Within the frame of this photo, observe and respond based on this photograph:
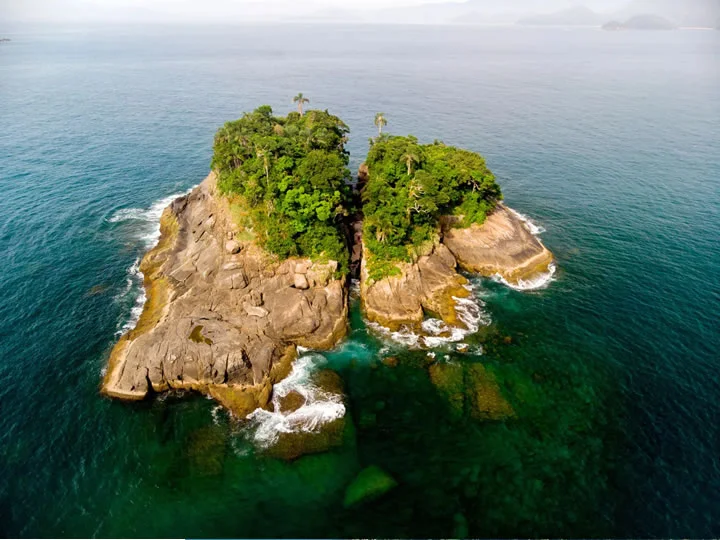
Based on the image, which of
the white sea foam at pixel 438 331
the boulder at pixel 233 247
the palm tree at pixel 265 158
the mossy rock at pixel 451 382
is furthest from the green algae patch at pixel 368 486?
the palm tree at pixel 265 158

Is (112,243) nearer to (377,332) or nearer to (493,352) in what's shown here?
(377,332)

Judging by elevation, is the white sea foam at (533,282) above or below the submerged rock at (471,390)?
above

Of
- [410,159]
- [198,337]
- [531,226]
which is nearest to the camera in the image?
[198,337]

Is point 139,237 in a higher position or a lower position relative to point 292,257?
lower

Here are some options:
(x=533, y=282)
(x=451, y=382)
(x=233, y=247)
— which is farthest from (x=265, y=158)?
(x=533, y=282)

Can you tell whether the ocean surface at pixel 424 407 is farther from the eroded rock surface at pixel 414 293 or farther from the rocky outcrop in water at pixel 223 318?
the eroded rock surface at pixel 414 293

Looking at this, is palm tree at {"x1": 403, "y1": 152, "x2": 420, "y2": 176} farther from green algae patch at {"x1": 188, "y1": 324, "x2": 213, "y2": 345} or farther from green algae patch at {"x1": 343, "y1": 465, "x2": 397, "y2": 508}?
green algae patch at {"x1": 343, "y1": 465, "x2": 397, "y2": 508}

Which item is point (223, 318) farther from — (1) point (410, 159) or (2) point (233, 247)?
(1) point (410, 159)

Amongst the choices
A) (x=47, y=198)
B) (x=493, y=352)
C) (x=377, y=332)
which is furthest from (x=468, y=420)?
(x=47, y=198)
